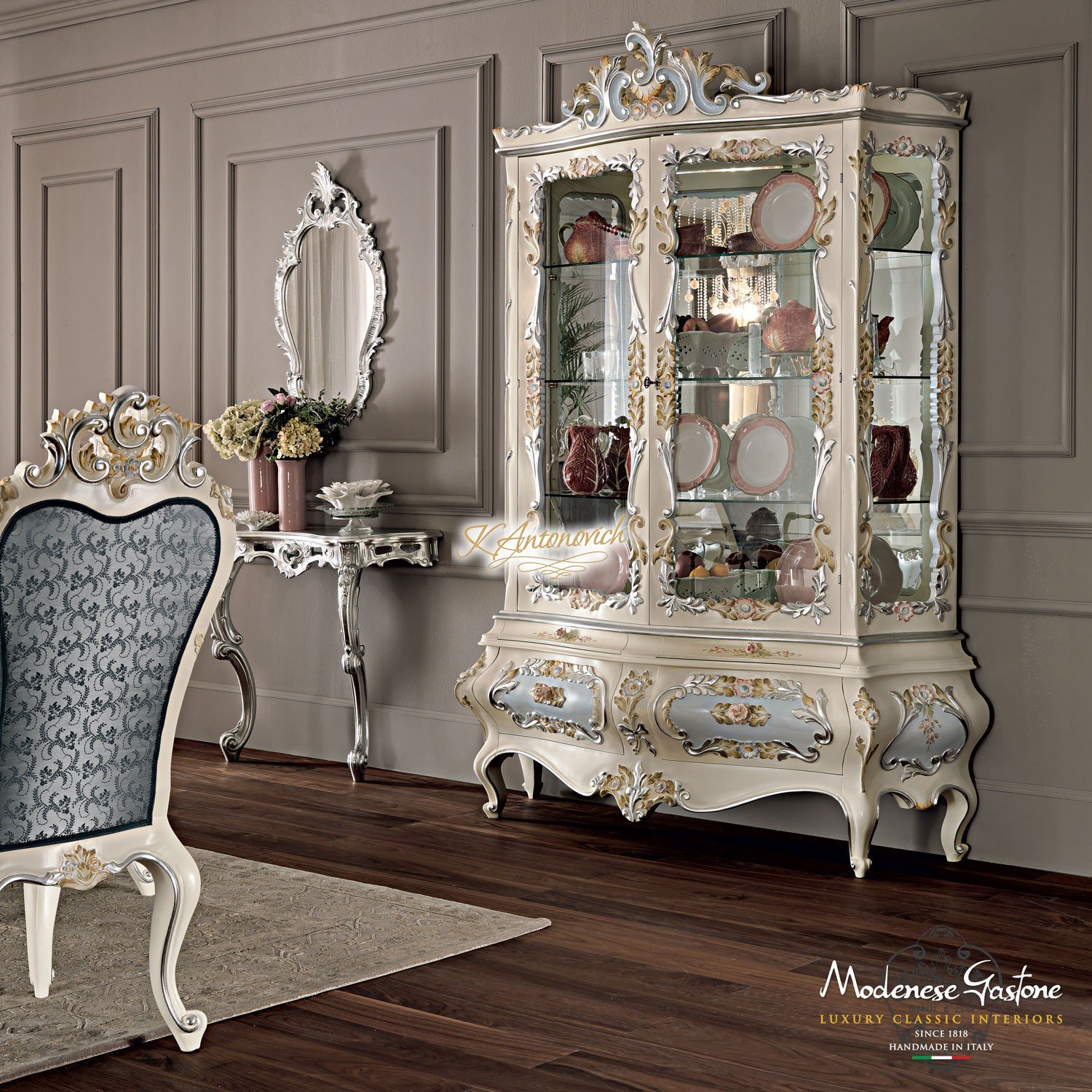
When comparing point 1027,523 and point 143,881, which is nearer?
point 143,881

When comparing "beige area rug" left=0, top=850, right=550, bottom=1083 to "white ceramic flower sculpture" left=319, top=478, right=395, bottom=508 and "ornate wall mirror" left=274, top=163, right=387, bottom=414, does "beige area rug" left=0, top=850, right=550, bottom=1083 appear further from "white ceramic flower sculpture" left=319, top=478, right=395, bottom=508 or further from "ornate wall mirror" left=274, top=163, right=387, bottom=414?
"ornate wall mirror" left=274, top=163, right=387, bottom=414

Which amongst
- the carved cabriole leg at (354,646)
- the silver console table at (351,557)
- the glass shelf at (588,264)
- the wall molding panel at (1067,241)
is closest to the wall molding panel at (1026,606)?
the wall molding panel at (1067,241)

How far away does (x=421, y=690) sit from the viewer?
16.0ft

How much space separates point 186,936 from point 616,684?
1.34 metres

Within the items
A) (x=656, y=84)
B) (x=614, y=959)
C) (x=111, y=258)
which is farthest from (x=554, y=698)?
(x=111, y=258)

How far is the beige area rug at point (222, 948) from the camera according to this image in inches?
101

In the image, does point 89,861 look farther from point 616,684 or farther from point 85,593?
point 616,684

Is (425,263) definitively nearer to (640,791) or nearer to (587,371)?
(587,371)

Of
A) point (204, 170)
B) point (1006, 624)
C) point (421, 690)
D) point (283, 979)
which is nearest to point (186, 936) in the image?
point (283, 979)

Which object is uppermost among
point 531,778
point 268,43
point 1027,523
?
point 268,43

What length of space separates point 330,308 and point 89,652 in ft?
9.38

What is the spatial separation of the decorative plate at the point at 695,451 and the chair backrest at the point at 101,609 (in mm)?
1667

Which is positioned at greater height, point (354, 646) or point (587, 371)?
point (587, 371)

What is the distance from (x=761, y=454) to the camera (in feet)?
12.5
